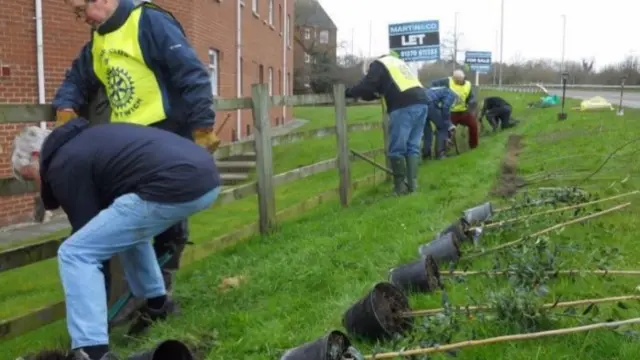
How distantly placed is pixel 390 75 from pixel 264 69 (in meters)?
17.4

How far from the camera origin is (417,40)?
49.9 feet

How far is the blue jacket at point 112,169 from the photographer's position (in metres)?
3.16

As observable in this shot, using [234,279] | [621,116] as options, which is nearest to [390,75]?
[234,279]

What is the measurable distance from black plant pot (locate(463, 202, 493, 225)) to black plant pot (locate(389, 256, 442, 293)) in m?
1.27

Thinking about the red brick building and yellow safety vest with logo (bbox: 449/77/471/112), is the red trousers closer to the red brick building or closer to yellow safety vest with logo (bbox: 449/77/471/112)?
yellow safety vest with logo (bbox: 449/77/471/112)

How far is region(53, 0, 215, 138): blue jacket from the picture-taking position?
12.8 ft

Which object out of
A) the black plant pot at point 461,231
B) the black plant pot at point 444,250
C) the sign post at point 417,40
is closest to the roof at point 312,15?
the sign post at point 417,40

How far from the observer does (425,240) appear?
5402 millimetres

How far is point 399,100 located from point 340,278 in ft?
12.8

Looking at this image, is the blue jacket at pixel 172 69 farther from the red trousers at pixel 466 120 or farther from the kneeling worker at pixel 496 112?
the kneeling worker at pixel 496 112

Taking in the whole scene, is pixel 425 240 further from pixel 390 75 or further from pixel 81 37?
pixel 81 37

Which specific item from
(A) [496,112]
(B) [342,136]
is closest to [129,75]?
(B) [342,136]

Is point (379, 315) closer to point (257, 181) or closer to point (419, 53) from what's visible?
point (257, 181)

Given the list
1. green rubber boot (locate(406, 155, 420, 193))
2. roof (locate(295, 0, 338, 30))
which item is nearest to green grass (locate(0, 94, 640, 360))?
green rubber boot (locate(406, 155, 420, 193))
